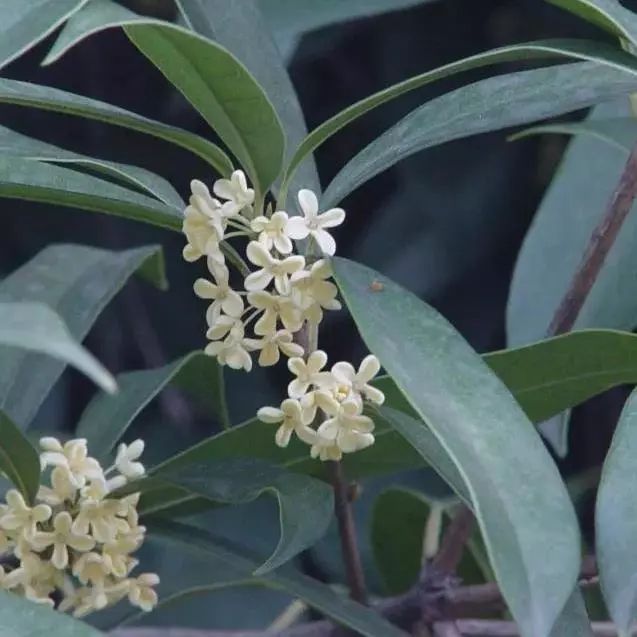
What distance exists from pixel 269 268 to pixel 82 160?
0.36 ft

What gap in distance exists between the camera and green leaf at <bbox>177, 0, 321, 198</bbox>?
0.69 metres

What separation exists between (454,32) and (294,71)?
0.18 meters

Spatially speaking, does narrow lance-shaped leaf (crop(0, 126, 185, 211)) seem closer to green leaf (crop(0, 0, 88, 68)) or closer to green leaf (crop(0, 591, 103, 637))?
green leaf (crop(0, 0, 88, 68))

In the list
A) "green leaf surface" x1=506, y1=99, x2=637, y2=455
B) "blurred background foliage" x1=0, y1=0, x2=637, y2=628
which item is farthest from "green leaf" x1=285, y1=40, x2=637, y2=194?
"blurred background foliage" x1=0, y1=0, x2=637, y2=628

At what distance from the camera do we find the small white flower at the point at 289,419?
0.59 meters

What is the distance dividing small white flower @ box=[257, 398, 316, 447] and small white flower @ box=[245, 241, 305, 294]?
0.20 ft

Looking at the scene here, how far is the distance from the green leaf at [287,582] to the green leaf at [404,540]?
0.24 metres

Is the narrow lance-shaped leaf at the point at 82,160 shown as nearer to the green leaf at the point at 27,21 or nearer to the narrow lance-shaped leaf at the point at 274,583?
the green leaf at the point at 27,21

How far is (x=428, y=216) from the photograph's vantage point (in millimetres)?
1317

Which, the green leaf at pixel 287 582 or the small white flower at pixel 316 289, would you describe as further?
the green leaf at pixel 287 582

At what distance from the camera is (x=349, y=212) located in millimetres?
1448

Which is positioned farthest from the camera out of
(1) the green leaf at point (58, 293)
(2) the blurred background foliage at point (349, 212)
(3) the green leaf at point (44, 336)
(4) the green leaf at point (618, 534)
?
(2) the blurred background foliage at point (349, 212)

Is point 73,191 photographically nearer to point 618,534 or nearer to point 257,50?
point 257,50

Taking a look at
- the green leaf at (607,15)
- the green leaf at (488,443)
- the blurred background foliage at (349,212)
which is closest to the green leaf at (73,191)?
the green leaf at (488,443)
